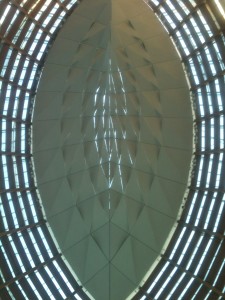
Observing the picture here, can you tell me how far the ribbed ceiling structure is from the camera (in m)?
31.3

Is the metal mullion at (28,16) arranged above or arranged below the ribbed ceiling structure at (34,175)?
above

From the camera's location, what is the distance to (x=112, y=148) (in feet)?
121

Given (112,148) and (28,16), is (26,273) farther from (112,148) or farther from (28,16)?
(28,16)

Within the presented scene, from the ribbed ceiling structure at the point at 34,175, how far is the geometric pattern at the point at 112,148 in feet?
2.15

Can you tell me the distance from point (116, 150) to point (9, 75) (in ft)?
30.7

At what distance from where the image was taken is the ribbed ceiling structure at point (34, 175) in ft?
103

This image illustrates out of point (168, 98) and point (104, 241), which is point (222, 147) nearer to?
point (168, 98)

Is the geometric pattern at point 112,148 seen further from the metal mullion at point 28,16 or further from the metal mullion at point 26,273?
the metal mullion at point 26,273

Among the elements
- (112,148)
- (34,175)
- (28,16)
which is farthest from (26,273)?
(28,16)

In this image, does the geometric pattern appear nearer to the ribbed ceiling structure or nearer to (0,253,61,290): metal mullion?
the ribbed ceiling structure

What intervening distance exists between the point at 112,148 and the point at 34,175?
581 cm

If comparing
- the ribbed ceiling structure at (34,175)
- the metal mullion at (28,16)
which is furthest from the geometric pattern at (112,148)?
the metal mullion at (28,16)

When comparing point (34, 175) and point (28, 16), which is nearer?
point (28, 16)

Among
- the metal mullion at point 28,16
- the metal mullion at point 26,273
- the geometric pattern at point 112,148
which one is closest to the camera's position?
the metal mullion at point 28,16
